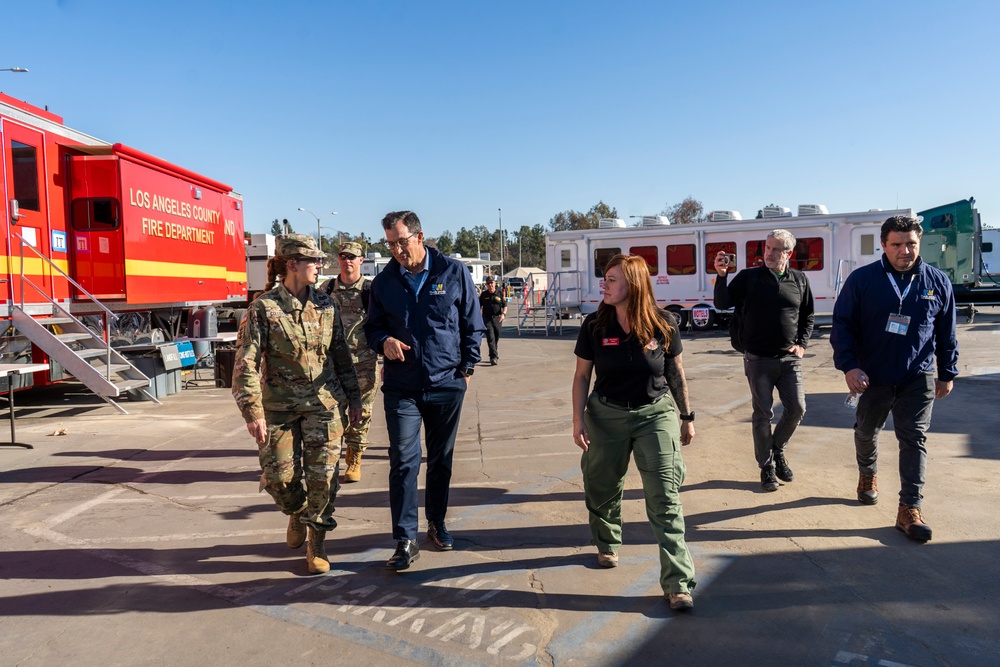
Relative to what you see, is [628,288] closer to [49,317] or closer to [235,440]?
[235,440]

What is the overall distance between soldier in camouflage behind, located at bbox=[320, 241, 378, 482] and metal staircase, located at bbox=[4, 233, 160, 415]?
4221 millimetres

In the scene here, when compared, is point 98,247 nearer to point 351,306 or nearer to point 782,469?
point 351,306

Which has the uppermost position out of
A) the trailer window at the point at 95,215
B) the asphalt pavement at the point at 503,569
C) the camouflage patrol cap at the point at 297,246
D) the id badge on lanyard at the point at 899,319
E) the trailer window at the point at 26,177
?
the trailer window at the point at 26,177

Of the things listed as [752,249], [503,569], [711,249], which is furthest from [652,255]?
[503,569]

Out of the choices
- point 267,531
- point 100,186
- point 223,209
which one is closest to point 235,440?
point 267,531

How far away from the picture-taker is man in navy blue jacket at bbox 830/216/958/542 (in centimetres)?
461

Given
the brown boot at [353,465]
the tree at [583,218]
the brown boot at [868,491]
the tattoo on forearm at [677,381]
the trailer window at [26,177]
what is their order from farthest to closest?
the tree at [583,218]
the trailer window at [26,177]
the brown boot at [353,465]
the brown boot at [868,491]
the tattoo on forearm at [677,381]

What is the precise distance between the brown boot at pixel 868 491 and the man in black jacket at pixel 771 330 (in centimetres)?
A: 60

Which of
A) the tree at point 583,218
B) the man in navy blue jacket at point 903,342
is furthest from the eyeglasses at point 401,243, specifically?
the tree at point 583,218

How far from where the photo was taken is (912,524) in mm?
4492

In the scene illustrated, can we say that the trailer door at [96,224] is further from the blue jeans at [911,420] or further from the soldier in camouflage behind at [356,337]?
the blue jeans at [911,420]

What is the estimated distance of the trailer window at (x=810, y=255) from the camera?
2016cm

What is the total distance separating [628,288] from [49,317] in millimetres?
8717

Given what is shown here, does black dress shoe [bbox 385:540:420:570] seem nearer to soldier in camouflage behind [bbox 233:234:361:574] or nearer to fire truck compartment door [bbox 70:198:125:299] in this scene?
soldier in camouflage behind [bbox 233:234:361:574]
